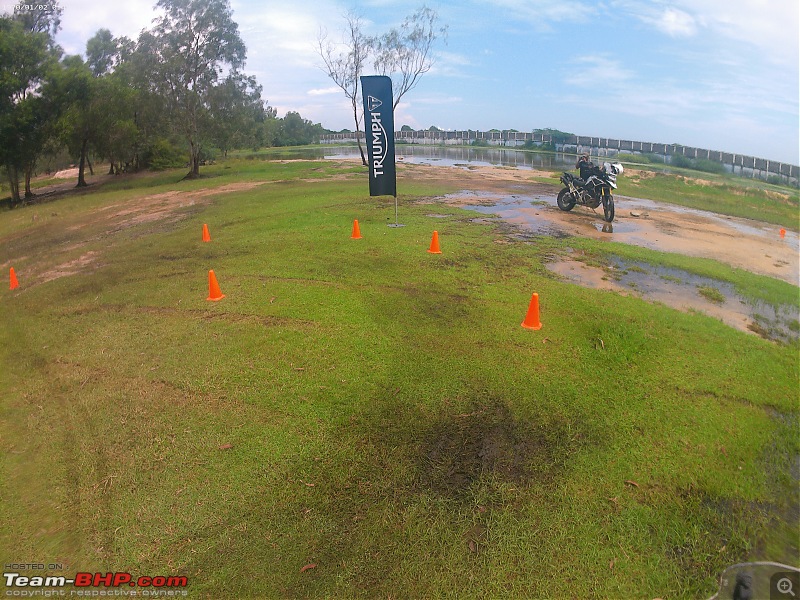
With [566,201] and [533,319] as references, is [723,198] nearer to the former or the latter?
[566,201]

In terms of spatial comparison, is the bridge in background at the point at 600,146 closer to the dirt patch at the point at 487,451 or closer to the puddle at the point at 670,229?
the puddle at the point at 670,229

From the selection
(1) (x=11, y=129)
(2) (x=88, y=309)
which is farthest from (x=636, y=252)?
(1) (x=11, y=129)

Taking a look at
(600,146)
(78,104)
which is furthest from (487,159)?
(78,104)

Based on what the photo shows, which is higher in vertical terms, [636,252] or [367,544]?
[636,252]

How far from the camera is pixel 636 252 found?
30.5ft

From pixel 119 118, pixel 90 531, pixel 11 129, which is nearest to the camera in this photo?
pixel 90 531

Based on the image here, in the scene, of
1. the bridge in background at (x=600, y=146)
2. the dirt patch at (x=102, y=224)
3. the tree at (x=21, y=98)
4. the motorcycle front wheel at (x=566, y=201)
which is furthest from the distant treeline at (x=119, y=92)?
the motorcycle front wheel at (x=566, y=201)

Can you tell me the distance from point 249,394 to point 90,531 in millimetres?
1619

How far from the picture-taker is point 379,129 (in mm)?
10320

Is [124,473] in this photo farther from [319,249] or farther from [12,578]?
[319,249]

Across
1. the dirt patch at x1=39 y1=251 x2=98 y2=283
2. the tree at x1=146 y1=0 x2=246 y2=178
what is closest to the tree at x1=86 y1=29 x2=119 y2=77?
the tree at x1=146 y1=0 x2=246 y2=178

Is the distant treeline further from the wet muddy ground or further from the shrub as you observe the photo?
the wet muddy ground
